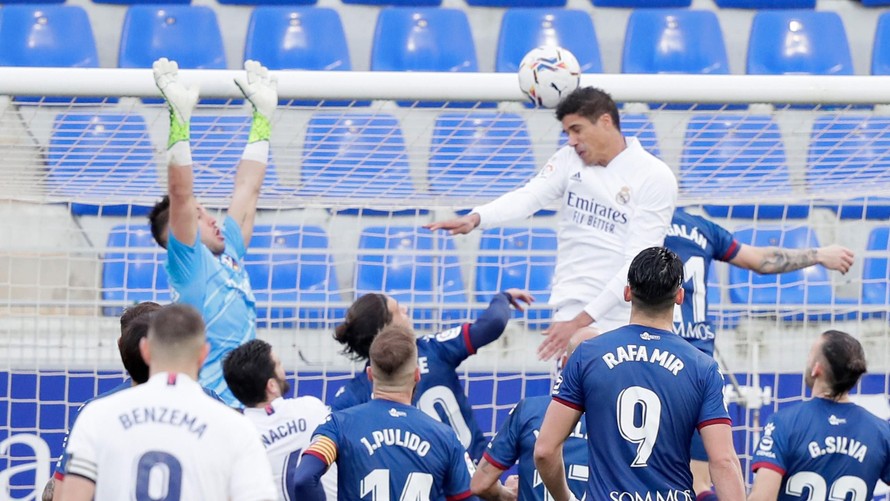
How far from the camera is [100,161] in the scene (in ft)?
24.2

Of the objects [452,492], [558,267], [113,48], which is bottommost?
[452,492]

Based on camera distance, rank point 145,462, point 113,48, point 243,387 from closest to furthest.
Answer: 1. point 145,462
2. point 243,387
3. point 113,48

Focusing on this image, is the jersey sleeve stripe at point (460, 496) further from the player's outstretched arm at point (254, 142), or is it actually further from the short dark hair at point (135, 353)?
the player's outstretched arm at point (254, 142)

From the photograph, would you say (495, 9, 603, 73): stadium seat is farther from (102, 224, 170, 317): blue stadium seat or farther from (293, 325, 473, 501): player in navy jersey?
(293, 325, 473, 501): player in navy jersey

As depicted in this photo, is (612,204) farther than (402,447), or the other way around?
(612,204)

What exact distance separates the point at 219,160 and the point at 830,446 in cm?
378

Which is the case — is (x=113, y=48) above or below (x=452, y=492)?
above

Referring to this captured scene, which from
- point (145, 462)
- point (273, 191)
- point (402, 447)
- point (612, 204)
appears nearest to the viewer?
point (145, 462)

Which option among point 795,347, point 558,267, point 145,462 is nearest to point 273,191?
point 558,267

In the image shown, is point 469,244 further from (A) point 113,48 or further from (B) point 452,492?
(B) point 452,492

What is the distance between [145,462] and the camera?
11.3 feet

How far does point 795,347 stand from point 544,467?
387 cm

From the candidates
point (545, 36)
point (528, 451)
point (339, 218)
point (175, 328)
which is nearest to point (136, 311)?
point (175, 328)

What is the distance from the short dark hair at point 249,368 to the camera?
5445 millimetres
